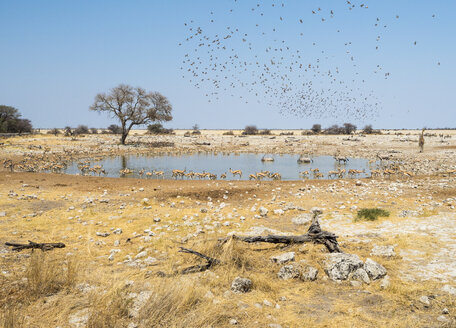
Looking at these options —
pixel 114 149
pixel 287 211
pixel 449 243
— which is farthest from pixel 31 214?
pixel 114 149

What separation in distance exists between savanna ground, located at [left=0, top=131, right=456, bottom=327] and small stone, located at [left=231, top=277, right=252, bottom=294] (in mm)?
107

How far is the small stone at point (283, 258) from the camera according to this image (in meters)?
6.19

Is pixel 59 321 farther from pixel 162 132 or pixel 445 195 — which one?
pixel 162 132

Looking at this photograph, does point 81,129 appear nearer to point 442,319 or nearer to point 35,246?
point 35,246

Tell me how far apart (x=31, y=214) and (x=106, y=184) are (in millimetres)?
5797

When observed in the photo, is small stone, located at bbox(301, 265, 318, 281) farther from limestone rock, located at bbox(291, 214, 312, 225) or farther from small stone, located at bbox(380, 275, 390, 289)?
limestone rock, located at bbox(291, 214, 312, 225)

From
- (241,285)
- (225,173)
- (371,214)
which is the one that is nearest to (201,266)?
(241,285)

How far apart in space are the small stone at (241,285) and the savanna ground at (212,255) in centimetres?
11

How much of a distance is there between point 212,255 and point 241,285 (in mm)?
1207

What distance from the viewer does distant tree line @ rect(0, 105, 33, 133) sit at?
5491 centimetres

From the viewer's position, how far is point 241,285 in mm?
5172

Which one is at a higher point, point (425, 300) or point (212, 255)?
point (212, 255)

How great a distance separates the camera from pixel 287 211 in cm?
1060

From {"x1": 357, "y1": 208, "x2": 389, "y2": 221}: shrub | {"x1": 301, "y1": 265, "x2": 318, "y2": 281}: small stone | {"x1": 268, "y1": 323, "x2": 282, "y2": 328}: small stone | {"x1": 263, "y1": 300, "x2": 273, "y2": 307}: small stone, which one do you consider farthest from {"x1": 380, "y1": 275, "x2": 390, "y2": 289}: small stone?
{"x1": 357, "y1": 208, "x2": 389, "y2": 221}: shrub
